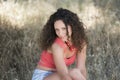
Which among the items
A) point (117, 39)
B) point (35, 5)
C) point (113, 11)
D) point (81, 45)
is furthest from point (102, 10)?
point (81, 45)

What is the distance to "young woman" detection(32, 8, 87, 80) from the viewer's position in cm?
324

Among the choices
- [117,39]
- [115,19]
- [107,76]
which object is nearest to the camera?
[107,76]

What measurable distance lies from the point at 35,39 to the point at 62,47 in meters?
1.55

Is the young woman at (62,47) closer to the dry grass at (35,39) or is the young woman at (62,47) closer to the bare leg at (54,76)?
the bare leg at (54,76)

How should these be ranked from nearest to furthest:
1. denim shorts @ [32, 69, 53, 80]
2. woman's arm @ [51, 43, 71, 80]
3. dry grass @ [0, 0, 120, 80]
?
1. woman's arm @ [51, 43, 71, 80]
2. denim shorts @ [32, 69, 53, 80]
3. dry grass @ [0, 0, 120, 80]

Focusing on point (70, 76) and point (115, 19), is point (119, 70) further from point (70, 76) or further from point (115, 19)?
point (70, 76)

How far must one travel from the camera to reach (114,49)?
15.7 feet

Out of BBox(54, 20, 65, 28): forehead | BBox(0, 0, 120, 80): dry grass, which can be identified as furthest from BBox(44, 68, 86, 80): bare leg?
BBox(0, 0, 120, 80): dry grass

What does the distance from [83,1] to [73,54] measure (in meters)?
2.22

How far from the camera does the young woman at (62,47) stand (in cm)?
324

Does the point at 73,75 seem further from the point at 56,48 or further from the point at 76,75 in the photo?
the point at 56,48

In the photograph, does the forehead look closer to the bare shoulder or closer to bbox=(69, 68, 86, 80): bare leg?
the bare shoulder

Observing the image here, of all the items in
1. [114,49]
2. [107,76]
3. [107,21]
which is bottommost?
[107,76]

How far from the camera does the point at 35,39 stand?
479 cm
